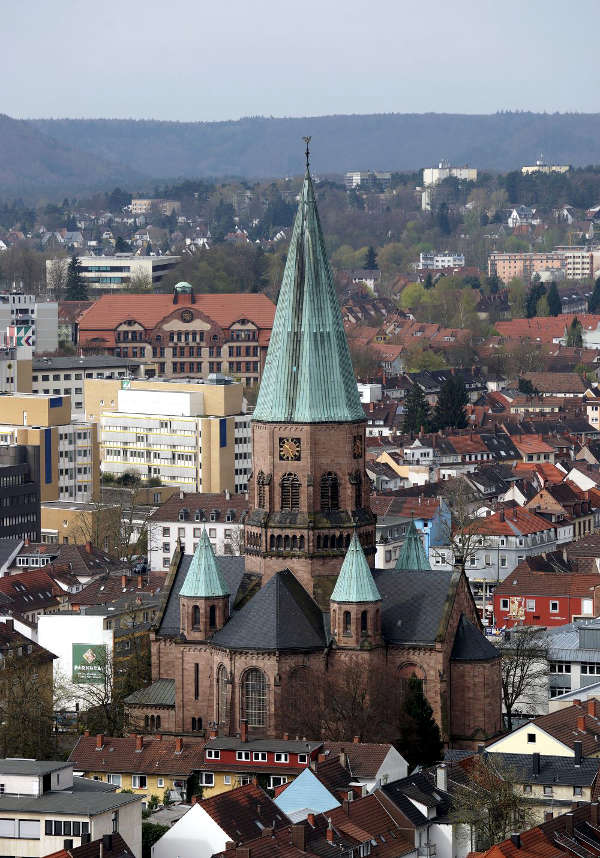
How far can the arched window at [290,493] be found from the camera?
10338 centimetres

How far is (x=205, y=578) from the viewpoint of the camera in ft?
334

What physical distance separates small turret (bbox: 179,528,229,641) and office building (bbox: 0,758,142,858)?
55.1 ft

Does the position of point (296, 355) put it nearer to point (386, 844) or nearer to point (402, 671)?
point (402, 671)

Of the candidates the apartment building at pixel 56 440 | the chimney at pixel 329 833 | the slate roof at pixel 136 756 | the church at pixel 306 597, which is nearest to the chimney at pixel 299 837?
the chimney at pixel 329 833

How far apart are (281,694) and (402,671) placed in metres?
4.53

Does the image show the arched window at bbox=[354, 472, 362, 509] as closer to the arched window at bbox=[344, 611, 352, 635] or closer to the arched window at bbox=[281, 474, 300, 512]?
the arched window at bbox=[281, 474, 300, 512]

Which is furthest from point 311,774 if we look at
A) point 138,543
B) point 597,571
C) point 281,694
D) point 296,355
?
point 138,543

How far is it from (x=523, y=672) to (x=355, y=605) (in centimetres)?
1011

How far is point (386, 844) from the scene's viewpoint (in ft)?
277

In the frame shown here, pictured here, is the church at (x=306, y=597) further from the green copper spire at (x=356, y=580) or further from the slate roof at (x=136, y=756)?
the slate roof at (x=136, y=756)

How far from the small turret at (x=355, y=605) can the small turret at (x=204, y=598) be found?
4096mm

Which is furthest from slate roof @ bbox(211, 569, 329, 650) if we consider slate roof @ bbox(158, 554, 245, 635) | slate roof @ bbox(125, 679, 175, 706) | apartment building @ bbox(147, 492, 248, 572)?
apartment building @ bbox(147, 492, 248, 572)

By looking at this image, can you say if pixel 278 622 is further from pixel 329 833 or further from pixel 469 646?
pixel 329 833

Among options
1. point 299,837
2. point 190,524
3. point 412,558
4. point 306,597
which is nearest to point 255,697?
point 306,597
